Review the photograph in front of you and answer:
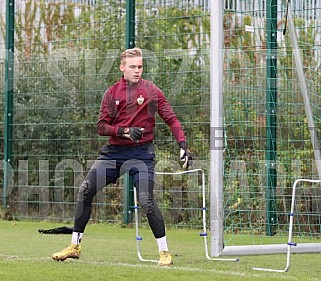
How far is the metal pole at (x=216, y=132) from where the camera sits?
28.2 ft

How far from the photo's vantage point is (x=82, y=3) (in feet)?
50.4

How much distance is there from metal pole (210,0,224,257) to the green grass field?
0.30 m

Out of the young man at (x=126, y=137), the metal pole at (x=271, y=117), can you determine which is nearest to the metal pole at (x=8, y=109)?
the metal pole at (x=271, y=117)

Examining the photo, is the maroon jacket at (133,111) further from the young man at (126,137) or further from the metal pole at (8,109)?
the metal pole at (8,109)

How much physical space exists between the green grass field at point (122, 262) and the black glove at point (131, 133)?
42.9 inches

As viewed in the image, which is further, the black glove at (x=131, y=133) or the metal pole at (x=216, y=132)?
the metal pole at (x=216, y=132)

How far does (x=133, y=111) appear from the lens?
26.4 feet

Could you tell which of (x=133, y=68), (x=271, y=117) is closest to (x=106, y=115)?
(x=133, y=68)

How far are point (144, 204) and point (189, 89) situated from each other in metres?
5.09

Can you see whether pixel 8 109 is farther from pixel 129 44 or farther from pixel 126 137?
pixel 126 137

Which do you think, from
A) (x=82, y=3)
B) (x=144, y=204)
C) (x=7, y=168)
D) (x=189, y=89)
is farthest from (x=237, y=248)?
(x=82, y=3)

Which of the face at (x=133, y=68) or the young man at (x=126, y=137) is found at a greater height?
the face at (x=133, y=68)

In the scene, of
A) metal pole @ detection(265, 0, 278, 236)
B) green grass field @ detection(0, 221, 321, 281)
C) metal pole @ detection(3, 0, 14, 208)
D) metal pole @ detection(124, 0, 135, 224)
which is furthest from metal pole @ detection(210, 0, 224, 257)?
metal pole @ detection(3, 0, 14, 208)

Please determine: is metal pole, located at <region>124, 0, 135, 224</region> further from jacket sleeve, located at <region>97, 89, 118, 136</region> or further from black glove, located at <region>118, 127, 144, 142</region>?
black glove, located at <region>118, 127, 144, 142</region>
